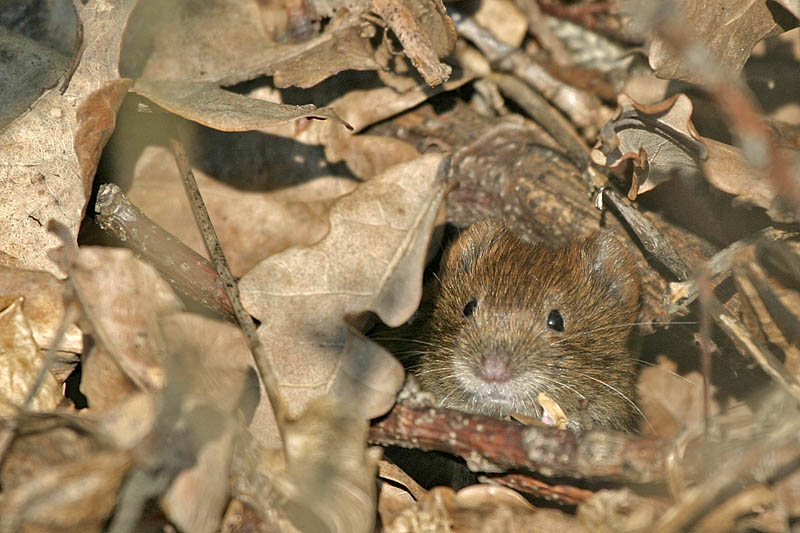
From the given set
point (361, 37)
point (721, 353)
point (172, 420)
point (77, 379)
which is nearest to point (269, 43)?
point (361, 37)

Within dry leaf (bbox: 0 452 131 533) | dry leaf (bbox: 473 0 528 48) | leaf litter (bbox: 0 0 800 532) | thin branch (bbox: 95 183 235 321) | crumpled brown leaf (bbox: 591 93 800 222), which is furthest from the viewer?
dry leaf (bbox: 473 0 528 48)

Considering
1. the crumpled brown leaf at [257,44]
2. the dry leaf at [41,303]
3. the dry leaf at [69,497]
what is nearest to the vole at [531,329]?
the crumpled brown leaf at [257,44]

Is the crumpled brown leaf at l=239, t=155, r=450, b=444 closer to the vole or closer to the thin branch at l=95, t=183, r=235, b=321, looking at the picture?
the thin branch at l=95, t=183, r=235, b=321

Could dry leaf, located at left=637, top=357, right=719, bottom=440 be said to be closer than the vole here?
No

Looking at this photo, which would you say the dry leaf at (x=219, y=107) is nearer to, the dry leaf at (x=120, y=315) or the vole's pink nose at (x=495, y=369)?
the dry leaf at (x=120, y=315)

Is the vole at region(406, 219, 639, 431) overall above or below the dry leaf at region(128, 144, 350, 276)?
below

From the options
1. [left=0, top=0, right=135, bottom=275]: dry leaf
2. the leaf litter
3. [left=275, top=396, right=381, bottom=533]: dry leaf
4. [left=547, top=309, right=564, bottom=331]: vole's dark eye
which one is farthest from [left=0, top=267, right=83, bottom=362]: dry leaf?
[left=547, top=309, right=564, bottom=331]: vole's dark eye

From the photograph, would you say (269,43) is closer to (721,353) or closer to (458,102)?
(458,102)
